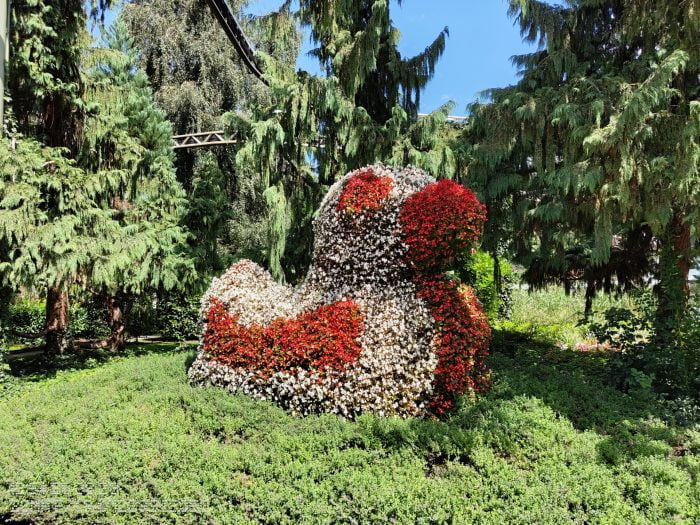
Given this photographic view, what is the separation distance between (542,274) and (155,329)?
32.5ft

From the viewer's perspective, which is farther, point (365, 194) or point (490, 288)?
point (490, 288)

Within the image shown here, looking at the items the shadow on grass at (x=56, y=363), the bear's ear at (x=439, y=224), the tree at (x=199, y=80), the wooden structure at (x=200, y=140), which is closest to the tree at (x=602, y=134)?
the bear's ear at (x=439, y=224)

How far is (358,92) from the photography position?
7688mm

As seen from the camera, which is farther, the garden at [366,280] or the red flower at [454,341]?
the red flower at [454,341]

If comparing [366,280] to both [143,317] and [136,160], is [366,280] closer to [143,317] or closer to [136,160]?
[136,160]

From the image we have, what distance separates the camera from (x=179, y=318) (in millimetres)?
12047

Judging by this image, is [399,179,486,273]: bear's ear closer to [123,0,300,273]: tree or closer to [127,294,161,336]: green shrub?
[127,294,161,336]: green shrub

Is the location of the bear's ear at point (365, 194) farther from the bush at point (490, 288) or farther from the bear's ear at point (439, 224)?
the bush at point (490, 288)

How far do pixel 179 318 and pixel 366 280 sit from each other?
8.79 meters

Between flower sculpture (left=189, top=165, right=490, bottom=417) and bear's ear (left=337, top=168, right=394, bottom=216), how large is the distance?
0.04 ft

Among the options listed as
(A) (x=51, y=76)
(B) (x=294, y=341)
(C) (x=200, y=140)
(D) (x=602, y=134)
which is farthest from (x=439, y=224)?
(C) (x=200, y=140)

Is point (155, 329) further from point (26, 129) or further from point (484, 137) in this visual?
point (484, 137)

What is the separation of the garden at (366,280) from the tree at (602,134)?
4 centimetres

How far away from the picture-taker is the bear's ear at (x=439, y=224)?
4109 millimetres
